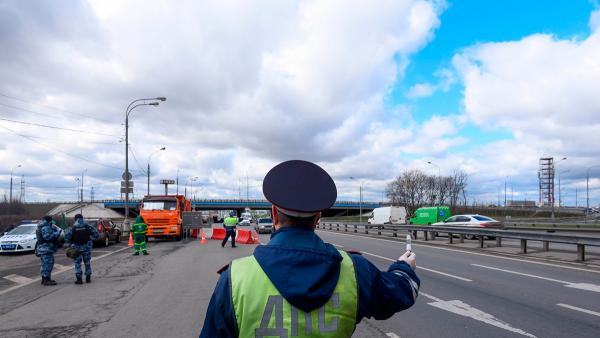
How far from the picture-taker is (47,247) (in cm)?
1173

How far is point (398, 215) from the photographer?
48.9m

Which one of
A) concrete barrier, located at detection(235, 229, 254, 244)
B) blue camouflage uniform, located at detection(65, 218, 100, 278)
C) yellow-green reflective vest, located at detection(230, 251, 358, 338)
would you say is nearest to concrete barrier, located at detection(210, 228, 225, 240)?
concrete barrier, located at detection(235, 229, 254, 244)

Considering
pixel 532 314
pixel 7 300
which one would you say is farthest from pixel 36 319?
pixel 532 314

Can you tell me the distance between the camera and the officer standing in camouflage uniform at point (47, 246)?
11.7m

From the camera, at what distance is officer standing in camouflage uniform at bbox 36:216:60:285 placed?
38.3 feet

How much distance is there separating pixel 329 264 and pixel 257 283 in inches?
12.8

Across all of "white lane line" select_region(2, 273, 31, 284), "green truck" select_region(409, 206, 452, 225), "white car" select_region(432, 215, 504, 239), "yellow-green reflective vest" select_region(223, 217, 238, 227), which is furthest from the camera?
"green truck" select_region(409, 206, 452, 225)

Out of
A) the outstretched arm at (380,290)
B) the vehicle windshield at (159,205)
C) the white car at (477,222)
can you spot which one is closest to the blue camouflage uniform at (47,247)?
the outstretched arm at (380,290)

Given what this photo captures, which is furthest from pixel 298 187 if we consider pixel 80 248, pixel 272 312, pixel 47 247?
pixel 47 247

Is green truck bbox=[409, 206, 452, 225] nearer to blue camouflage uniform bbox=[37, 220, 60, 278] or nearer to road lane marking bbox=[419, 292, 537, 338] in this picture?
road lane marking bbox=[419, 292, 537, 338]

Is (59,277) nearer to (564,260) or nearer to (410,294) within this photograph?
(410,294)

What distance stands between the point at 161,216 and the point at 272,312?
88.9 feet

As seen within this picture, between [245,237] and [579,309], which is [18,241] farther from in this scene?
[579,309]

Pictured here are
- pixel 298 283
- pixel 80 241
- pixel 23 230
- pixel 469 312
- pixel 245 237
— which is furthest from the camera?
pixel 245 237
